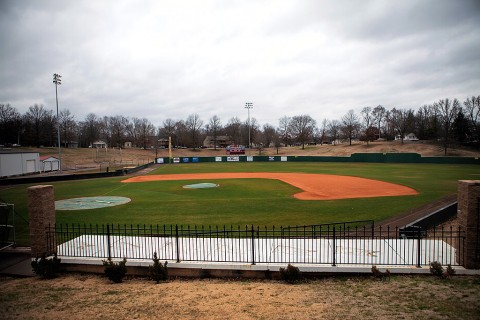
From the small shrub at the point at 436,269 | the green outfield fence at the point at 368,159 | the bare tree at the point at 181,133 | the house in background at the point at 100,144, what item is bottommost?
the small shrub at the point at 436,269

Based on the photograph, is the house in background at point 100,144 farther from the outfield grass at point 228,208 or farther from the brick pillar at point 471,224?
the brick pillar at point 471,224

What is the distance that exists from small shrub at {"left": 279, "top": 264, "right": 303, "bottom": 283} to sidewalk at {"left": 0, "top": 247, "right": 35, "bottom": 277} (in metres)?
8.84

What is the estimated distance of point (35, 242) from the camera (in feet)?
38.7

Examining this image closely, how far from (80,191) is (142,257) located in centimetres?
2374

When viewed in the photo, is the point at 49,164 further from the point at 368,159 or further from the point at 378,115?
the point at 378,115

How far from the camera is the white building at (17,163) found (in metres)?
44.2

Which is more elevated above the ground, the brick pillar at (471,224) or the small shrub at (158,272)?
the brick pillar at (471,224)

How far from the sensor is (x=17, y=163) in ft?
154

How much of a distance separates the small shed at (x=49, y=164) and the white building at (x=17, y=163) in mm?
1210

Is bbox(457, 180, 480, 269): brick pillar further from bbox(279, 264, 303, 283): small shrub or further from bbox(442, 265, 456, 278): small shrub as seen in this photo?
bbox(279, 264, 303, 283): small shrub

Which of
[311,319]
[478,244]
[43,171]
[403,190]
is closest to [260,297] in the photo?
[311,319]

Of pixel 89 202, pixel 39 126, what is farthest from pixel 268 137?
pixel 89 202

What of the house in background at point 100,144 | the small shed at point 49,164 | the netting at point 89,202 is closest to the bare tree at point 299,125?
the house in background at point 100,144

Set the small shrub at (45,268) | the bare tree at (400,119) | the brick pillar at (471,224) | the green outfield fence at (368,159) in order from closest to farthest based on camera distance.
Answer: the brick pillar at (471,224)
the small shrub at (45,268)
the green outfield fence at (368,159)
the bare tree at (400,119)
